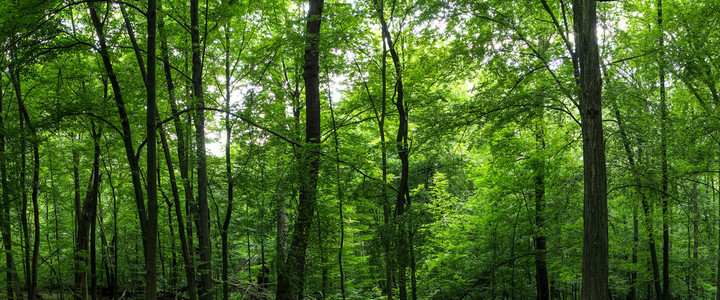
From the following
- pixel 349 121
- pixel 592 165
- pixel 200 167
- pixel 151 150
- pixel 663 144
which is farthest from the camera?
pixel 349 121

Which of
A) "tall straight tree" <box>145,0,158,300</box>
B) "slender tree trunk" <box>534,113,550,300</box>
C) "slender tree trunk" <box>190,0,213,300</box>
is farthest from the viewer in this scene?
"slender tree trunk" <box>534,113,550,300</box>

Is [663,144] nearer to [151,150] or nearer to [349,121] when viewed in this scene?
[349,121]

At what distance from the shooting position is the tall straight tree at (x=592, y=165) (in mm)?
5262

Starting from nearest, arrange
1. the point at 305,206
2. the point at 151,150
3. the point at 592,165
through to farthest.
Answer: the point at 151,150 → the point at 592,165 → the point at 305,206

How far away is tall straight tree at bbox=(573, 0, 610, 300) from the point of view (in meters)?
5.26

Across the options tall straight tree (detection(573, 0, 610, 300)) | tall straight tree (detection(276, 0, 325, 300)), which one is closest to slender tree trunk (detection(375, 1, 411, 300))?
tall straight tree (detection(276, 0, 325, 300))

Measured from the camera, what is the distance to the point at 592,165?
212 inches

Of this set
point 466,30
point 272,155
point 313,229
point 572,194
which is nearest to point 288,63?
point 272,155

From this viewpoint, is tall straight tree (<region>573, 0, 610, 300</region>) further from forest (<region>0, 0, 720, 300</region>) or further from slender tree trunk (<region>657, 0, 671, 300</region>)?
slender tree trunk (<region>657, 0, 671, 300</region>)

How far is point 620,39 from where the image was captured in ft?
26.6

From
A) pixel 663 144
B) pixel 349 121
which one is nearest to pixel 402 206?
pixel 349 121

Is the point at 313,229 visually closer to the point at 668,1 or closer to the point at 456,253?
the point at 456,253

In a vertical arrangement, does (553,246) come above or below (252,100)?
below

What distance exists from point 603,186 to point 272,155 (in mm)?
5651
